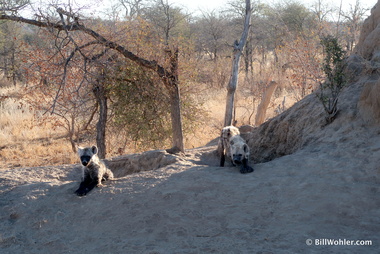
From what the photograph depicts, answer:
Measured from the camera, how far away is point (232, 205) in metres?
4.52

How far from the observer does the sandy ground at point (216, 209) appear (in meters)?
3.85

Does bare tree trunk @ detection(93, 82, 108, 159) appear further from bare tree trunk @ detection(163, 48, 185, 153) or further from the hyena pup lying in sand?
the hyena pup lying in sand

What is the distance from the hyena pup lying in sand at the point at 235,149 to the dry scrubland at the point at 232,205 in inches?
6.9

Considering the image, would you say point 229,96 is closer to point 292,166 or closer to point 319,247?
point 292,166

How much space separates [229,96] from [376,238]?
7.25 metres

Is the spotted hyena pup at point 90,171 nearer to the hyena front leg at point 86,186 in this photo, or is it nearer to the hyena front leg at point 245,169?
the hyena front leg at point 86,186

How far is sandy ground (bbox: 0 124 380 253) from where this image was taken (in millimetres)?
3848

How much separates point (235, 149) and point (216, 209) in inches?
68.9

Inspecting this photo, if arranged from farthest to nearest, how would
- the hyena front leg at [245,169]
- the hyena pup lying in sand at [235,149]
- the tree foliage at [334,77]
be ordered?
the tree foliage at [334,77] < the hyena pup lying in sand at [235,149] < the hyena front leg at [245,169]

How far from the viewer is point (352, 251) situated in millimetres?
3418

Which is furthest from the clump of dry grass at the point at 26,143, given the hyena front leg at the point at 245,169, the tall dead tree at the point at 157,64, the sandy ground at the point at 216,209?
the hyena front leg at the point at 245,169

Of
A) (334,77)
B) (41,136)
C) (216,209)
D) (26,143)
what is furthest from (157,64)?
(41,136)

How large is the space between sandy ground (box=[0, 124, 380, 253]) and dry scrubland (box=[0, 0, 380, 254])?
0.04 ft

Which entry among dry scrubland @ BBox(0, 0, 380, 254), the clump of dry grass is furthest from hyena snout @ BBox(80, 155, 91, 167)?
the clump of dry grass
